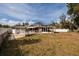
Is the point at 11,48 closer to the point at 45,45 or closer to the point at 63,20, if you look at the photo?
the point at 45,45

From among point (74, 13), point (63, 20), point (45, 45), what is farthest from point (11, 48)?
point (74, 13)

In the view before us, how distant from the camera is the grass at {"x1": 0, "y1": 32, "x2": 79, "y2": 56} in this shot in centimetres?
234

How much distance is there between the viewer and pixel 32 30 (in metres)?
2.37

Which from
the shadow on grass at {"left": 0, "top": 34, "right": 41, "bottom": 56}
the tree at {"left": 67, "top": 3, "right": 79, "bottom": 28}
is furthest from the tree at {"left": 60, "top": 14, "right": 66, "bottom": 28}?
the shadow on grass at {"left": 0, "top": 34, "right": 41, "bottom": 56}

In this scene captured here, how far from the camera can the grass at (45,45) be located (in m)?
2.34

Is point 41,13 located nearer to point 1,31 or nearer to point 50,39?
point 50,39

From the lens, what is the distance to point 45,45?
7.77 ft

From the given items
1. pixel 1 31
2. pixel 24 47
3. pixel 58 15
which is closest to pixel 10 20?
pixel 1 31

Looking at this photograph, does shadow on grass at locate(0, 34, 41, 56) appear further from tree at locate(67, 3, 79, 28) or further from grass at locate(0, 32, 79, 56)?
tree at locate(67, 3, 79, 28)

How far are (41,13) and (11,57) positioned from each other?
0.53 m

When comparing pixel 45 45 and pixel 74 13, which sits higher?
pixel 74 13

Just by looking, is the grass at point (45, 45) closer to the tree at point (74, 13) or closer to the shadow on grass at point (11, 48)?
the shadow on grass at point (11, 48)

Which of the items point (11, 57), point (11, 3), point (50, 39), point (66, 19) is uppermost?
point (11, 3)

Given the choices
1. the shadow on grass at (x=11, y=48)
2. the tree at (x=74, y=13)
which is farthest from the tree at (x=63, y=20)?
the shadow on grass at (x=11, y=48)
